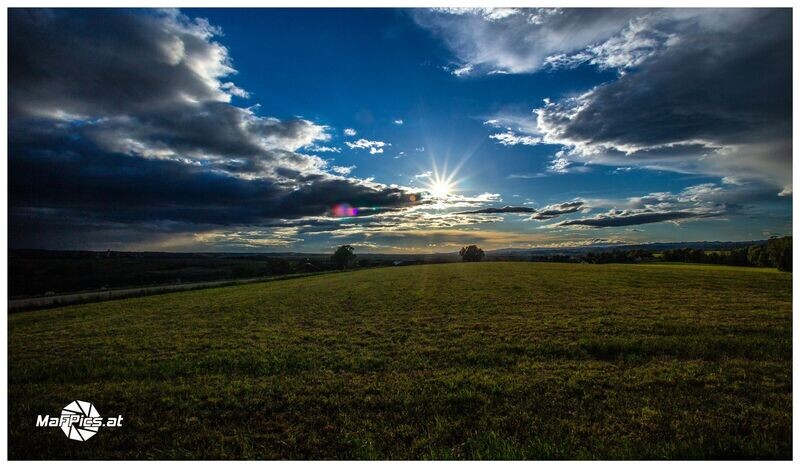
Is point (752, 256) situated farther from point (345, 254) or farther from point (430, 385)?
point (345, 254)

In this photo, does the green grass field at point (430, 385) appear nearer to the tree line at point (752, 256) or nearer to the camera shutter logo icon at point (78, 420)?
the camera shutter logo icon at point (78, 420)

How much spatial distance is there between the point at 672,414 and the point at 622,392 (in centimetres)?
88

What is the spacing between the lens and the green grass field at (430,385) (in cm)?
562

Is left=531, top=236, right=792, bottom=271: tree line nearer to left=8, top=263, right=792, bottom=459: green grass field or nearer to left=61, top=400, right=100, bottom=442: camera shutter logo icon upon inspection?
left=8, top=263, right=792, bottom=459: green grass field

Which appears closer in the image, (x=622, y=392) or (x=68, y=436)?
(x=68, y=436)

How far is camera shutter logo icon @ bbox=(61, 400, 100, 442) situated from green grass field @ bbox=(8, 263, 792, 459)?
0.16 metres

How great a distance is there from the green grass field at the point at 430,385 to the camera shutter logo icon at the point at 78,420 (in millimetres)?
156

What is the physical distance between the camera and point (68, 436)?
633cm

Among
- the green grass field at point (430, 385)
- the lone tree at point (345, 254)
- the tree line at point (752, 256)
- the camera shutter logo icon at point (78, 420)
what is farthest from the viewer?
the lone tree at point (345, 254)

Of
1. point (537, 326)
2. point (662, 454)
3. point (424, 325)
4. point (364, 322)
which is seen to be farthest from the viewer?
point (364, 322)

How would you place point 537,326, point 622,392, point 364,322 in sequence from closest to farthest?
point 622,392
point 537,326
point 364,322

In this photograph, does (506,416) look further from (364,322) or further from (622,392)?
(364,322)

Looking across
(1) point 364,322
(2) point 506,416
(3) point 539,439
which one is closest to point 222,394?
(2) point 506,416

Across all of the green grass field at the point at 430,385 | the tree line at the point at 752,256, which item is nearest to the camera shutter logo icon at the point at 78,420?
the green grass field at the point at 430,385
